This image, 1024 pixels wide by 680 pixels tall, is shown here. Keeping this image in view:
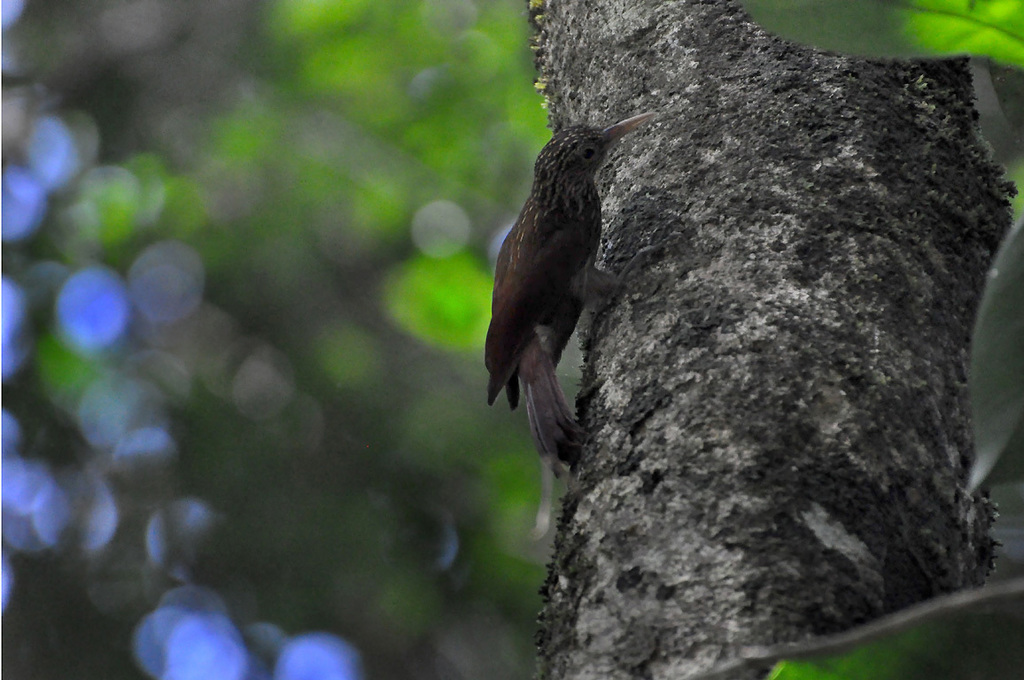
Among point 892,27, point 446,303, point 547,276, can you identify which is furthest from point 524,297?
point 446,303

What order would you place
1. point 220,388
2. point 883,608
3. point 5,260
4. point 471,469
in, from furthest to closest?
point 5,260 → point 220,388 → point 471,469 → point 883,608

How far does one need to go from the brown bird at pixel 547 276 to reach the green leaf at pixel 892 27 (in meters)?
0.83

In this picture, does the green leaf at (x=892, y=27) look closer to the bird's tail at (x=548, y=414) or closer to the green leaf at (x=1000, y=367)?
the green leaf at (x=1000, y=367)

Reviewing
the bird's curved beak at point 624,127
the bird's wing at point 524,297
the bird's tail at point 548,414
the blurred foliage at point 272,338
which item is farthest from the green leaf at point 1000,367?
the blurred foliage at point 272,338

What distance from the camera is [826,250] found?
1556 mm

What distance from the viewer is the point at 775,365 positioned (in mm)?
1429

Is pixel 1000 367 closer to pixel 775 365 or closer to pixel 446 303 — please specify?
pixel 775 365

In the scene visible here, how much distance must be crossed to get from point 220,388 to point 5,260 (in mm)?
1698

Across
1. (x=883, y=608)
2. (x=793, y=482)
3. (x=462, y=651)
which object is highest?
(x=793, y=482)

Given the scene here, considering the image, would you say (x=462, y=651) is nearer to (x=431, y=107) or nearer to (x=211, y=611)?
(x=211, y=611)

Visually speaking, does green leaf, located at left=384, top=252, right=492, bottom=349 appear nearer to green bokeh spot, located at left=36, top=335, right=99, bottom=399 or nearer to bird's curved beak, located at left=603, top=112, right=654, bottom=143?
green bokeh spot, located at left=36, top=335, right=99, bottom=399

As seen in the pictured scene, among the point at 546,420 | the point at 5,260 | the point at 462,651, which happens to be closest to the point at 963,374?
the point at 546,420

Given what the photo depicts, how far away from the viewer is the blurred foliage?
550 centimetres

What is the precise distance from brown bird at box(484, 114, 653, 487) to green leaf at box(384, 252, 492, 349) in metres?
1.91
